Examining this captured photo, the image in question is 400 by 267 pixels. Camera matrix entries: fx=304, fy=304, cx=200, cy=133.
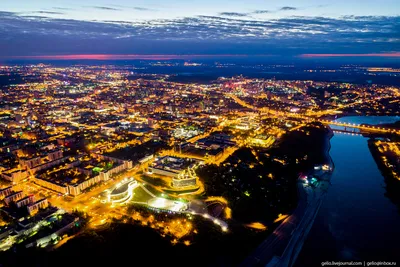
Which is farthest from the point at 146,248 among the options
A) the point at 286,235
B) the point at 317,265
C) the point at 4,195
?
the point at 4,195

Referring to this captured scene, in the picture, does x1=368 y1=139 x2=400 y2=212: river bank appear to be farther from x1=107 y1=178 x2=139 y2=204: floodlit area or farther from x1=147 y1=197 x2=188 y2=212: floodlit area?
x1=107 y1=178 x2=139 y2=204: floodlit area

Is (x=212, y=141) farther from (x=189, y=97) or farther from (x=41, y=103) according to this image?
(x=41, y=103)

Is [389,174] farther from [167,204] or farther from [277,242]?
[167,204]

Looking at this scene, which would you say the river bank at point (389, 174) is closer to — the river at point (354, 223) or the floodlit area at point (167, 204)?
the river at point (354, 223)

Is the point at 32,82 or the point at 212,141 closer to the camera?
the point at 212,141

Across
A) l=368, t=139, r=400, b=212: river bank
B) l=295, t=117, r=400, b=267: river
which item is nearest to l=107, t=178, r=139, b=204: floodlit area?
l=295, t=117, r=400, b=267: river

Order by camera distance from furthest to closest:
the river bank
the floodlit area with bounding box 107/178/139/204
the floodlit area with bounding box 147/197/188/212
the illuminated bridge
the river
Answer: the illuminated bridge
the river bank
the floodlit area with bounding box 107/178/139/204
the floodlit area with bounding box 147/197/188/212
the river

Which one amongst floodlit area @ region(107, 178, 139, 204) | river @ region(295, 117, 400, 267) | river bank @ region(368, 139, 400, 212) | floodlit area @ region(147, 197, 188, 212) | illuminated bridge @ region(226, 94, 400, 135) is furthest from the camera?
illuminated bridge @ region(226, 94, 400, 135)

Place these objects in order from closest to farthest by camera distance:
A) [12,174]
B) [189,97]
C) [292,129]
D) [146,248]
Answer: [146,248] → [12,174] → [292,129] → [189,97]
